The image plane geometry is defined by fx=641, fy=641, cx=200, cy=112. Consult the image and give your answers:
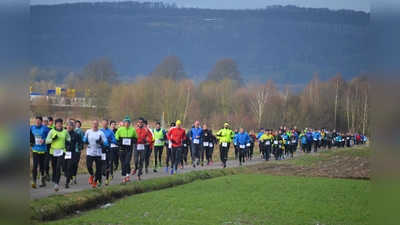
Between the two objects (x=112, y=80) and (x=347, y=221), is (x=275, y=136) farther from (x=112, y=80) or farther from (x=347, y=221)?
(x=112, y=80)

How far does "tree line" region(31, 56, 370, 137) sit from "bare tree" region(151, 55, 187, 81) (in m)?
15.3

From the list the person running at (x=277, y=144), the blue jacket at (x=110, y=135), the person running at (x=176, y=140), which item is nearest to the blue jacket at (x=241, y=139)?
the person running at (x=277, y=144)

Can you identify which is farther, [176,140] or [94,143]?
[176,140]

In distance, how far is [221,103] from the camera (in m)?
124

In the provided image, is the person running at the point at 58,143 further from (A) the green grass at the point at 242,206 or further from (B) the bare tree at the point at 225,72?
(B) the bare tree at the point at 225,72

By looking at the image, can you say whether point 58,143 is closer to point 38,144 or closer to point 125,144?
point 38,144

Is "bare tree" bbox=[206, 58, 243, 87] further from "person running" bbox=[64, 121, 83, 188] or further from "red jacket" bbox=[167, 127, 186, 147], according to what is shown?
"person running" bbox=[64, 121, 83, 188]

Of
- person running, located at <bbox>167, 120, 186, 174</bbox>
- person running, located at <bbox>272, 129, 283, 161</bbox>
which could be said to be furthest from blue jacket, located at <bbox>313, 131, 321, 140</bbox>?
person running, located at <bbox>167, 120, 186, 174</bbox>

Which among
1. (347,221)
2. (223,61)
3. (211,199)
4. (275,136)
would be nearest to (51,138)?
(211,199)

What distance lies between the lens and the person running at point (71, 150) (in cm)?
2241

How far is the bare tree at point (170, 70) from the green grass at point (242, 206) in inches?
5145

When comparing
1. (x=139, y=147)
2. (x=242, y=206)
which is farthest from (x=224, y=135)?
(x=242, y=206)

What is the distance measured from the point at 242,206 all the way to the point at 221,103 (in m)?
105

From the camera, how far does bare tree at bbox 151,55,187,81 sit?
516 ft
